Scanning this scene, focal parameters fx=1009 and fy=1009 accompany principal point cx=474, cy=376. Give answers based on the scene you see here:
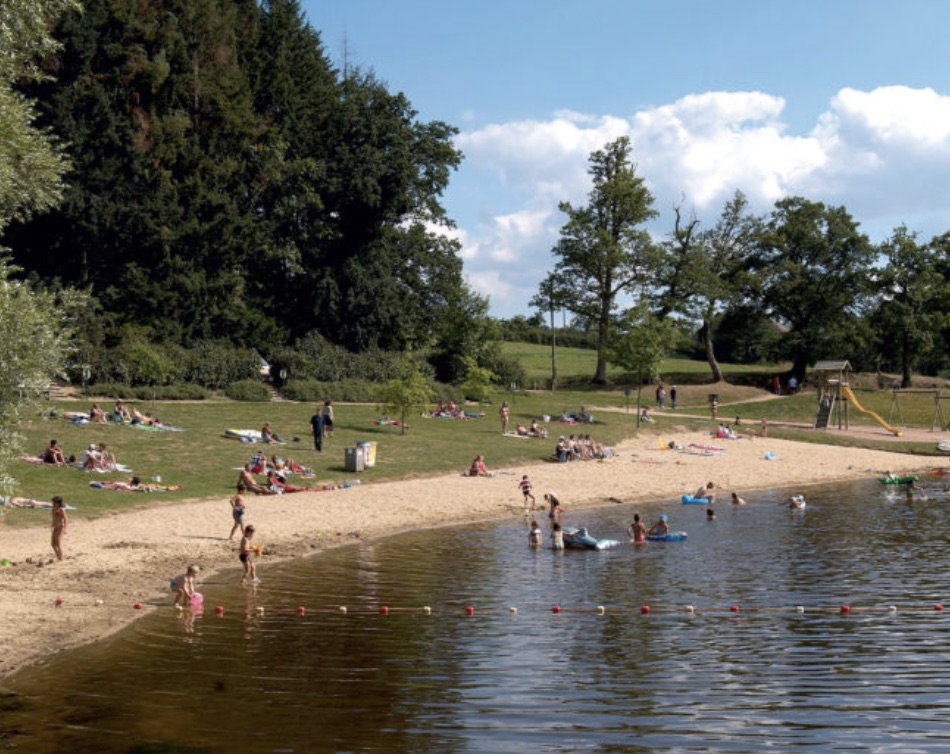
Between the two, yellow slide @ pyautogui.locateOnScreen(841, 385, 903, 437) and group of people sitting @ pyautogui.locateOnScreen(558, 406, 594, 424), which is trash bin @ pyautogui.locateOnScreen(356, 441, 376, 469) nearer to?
group of people sitting @ pyautogui.locateOnScreen(558, 406, 594, 424)

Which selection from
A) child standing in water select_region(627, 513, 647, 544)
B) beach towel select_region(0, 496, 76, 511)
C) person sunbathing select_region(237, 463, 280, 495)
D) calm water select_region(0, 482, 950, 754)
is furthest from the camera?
person sunbathing select_region(237, 463, 280, 495)

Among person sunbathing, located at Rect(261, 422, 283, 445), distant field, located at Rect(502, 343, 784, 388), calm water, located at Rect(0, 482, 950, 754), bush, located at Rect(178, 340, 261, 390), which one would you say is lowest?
calm water, located at Rect(0, 482, 950, 754)

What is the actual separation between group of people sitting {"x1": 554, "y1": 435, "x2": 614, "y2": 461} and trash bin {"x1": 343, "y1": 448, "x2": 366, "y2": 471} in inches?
447

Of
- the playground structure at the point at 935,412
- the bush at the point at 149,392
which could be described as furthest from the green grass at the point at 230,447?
the playground structure at the point at 935,412

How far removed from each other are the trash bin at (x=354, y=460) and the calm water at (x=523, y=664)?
1146 cm

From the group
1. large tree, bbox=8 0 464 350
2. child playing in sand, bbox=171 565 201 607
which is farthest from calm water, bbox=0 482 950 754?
large tree, bbox=8 0 464 350

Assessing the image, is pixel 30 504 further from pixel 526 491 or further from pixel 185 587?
pixel 526 491

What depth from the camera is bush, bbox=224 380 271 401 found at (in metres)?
55.8

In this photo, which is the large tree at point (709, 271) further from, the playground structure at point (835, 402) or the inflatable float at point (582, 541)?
the inflatable float at point (582, 541)

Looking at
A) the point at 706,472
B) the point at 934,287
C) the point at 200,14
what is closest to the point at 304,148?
the point at 200,14

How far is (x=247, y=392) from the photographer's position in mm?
55844

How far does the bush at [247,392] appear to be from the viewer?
183ft


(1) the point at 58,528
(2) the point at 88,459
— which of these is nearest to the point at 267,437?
(2) the point at 88,459

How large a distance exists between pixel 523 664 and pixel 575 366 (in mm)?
84346
